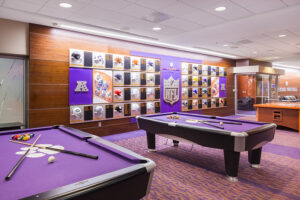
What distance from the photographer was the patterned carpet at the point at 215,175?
8.14 feet

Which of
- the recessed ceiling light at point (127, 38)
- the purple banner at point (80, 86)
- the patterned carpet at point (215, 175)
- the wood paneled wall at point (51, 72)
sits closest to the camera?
the patterned carpet at point (215, 175)

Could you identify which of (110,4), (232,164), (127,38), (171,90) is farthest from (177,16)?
(171,90)

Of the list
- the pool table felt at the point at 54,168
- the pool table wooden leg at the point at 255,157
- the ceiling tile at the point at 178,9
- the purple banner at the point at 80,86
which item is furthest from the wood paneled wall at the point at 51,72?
the pool table wooden leg at the point at 255,157

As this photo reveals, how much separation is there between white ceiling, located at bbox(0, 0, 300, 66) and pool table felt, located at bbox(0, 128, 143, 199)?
255 cm

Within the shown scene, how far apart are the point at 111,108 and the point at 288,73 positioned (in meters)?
13.8

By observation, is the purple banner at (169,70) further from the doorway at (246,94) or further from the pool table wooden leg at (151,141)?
the doorway at (246,94)

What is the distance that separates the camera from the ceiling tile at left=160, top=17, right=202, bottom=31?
4.33 m

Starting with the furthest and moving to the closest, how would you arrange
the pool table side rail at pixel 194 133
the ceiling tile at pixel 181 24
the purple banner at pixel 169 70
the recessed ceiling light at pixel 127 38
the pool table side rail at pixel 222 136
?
the purple banner at pixel 169 70, the recessed ceiling light at pixel 127 38, the ceiling tile at pixel 181 24, the pool table side rail at pixel 194 133, the pool table side rail at pixel 222 136

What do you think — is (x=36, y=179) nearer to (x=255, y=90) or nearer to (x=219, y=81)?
(x=219, y=81)

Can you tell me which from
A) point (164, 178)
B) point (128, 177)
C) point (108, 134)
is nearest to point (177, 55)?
point (108, 134)

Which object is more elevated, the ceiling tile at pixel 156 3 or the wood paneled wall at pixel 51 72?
the ceiling tile at pixel 156 3

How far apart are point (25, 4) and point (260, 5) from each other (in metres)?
4.04

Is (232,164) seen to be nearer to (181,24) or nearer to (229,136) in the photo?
(229,136)

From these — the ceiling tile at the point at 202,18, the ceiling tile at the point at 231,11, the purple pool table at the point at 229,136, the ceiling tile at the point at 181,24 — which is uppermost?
the ceiling tile at the point at 181,24
